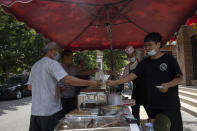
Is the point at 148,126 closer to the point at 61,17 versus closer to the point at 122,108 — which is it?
the point at 122,108

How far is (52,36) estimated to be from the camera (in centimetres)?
434

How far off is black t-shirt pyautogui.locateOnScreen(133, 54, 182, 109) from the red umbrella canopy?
38.8 inches

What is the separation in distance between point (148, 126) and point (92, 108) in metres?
0.75

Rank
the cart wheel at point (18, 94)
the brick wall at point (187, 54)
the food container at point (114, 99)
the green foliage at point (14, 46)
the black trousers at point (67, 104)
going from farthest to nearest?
the cart wheel at point (18, 94)
the brick wall at point (187, 54)
the green foliage at point (14, 46)
the black trousers at point (67, 104)
the food container at point (114, 99)

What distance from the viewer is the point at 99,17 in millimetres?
3814

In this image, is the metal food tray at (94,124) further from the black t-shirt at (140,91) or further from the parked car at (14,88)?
the parked car at (14,88)

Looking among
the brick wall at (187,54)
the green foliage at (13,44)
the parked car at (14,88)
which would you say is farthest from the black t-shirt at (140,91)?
the parked car at (14,88)

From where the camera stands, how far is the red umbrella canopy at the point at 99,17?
289cm

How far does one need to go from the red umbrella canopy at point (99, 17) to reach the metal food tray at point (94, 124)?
133 centimetres

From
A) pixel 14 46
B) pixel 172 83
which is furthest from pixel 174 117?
pixel 14 46

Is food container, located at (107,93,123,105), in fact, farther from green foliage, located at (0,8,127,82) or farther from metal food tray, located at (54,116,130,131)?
green foliage, located at (0,8,127,82)

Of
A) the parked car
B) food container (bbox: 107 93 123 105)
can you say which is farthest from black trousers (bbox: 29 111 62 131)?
the parked car

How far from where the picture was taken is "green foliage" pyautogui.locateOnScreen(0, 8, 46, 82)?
1073 centimetres

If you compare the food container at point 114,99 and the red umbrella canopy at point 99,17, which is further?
the red umbrella canopy at point 99,17
